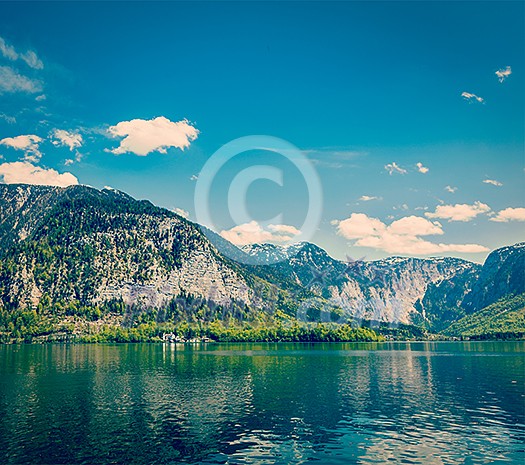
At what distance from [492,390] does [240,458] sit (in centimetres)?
7510

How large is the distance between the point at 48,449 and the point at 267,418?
106 ft

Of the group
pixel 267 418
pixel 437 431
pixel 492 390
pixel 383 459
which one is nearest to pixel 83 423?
pixel 267 418

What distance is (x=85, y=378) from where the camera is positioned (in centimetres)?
12375

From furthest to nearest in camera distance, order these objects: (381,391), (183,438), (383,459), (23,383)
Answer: (23,383), (381,391), (183,438), (383,459)

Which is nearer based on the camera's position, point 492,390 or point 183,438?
point 183,438

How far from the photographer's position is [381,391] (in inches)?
4021

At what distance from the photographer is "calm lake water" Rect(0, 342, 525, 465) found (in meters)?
54.0

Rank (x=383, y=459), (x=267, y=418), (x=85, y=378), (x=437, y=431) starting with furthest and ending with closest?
(x=85, y=378) → (x=267, y=418) → (x=437, y=431) → (x=383, y=459)

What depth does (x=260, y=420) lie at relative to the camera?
7219 centimetres

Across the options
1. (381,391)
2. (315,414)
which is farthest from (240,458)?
(381,391)

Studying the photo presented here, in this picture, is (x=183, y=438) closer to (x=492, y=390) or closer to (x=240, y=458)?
(x=240, y=458)

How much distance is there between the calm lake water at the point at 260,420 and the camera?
54.0m

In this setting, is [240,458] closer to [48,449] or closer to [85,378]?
[48,449]

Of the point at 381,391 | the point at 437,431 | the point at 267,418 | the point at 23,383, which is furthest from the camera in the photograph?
the point at 23,383
